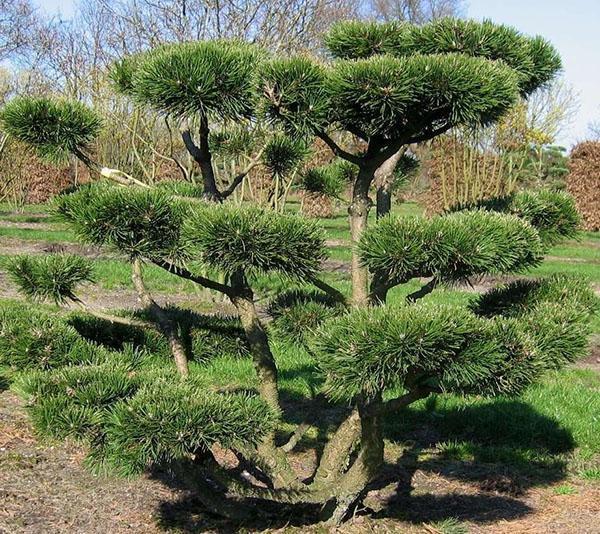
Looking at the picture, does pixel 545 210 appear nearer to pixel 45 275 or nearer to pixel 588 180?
pixel 45 275

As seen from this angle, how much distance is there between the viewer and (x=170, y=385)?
9.78 feet

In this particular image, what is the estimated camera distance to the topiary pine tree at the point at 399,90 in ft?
10.1

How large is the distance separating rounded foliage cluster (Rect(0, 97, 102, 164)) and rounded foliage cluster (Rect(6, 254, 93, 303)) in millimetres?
528

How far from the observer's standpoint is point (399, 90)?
121 inches

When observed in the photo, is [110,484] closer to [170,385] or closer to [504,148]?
[170,385]

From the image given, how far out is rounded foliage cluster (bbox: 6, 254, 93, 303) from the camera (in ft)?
13.0

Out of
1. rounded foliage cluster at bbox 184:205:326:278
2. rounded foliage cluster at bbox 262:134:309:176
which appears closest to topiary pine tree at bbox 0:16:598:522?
rounded foliage cluster at bbox 184:205:326:278

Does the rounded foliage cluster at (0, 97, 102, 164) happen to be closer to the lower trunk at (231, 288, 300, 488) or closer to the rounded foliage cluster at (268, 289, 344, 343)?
the lower trunk at (231, 288, 300, 488)

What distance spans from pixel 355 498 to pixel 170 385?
3.74ft

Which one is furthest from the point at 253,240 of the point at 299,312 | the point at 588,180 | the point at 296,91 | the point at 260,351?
the point at 588,180

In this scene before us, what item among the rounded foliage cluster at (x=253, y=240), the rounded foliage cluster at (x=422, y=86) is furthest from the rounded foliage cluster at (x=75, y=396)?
the rounded foliage cluster at (x=422, y=86)

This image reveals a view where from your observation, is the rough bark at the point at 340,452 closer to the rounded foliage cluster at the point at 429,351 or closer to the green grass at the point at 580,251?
the rounded foliage cluster at the point at 429,351

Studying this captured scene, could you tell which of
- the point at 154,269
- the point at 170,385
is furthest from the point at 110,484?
the point at 154,269

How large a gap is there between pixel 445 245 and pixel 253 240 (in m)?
0.68
